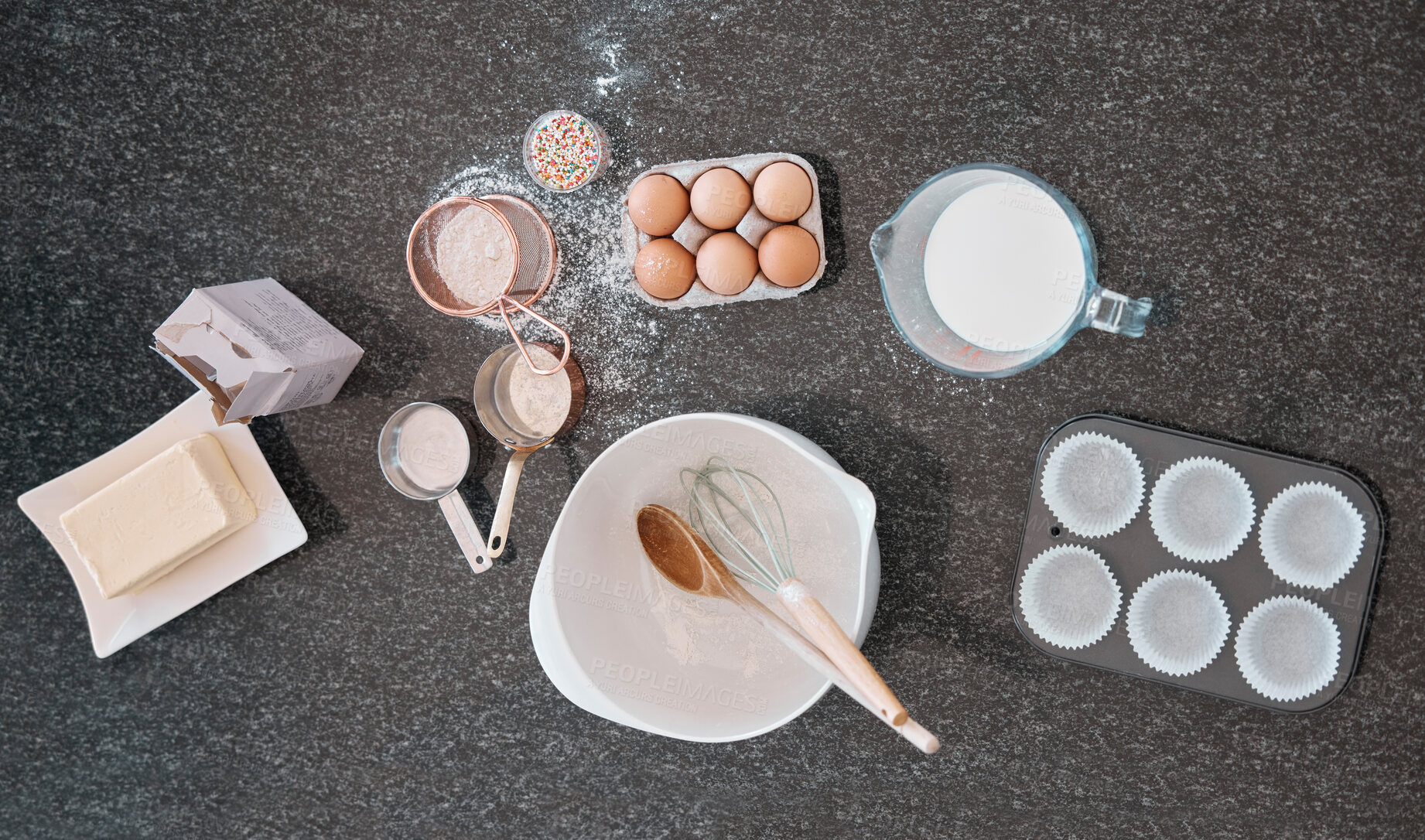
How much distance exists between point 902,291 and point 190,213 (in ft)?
2.28

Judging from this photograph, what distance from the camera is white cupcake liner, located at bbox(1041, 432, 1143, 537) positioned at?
732 mm

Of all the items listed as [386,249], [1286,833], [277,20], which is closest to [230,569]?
[386,249]

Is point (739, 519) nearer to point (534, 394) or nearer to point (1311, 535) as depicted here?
point (534, 394)

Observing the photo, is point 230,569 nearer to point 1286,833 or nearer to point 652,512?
point 652,512

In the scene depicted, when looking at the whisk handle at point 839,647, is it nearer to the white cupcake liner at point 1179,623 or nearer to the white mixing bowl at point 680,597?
the white mixing bowl at point 680,597

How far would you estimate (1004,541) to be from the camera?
0.76 meters

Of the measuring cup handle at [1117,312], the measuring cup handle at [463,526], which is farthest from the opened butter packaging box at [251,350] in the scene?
the measuring cup handle at [1117,312]

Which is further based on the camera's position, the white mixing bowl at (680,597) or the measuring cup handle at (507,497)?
the measuring cup handle at (507,497)

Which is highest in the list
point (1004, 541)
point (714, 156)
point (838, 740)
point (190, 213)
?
point (714, 156)

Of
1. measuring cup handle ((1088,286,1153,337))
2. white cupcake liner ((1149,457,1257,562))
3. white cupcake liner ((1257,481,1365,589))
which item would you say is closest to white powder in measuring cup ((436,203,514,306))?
measuring cup handle ((1088,286,1153,337))

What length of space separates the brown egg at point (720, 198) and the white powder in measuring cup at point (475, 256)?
181 mm

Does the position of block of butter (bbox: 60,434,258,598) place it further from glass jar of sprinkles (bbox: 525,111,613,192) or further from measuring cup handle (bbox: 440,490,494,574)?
glass jar of sprinkles (bbox: 525,111,613,192)

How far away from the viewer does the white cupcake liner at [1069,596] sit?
2.42 ft

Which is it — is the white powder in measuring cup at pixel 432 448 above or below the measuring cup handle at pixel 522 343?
below
